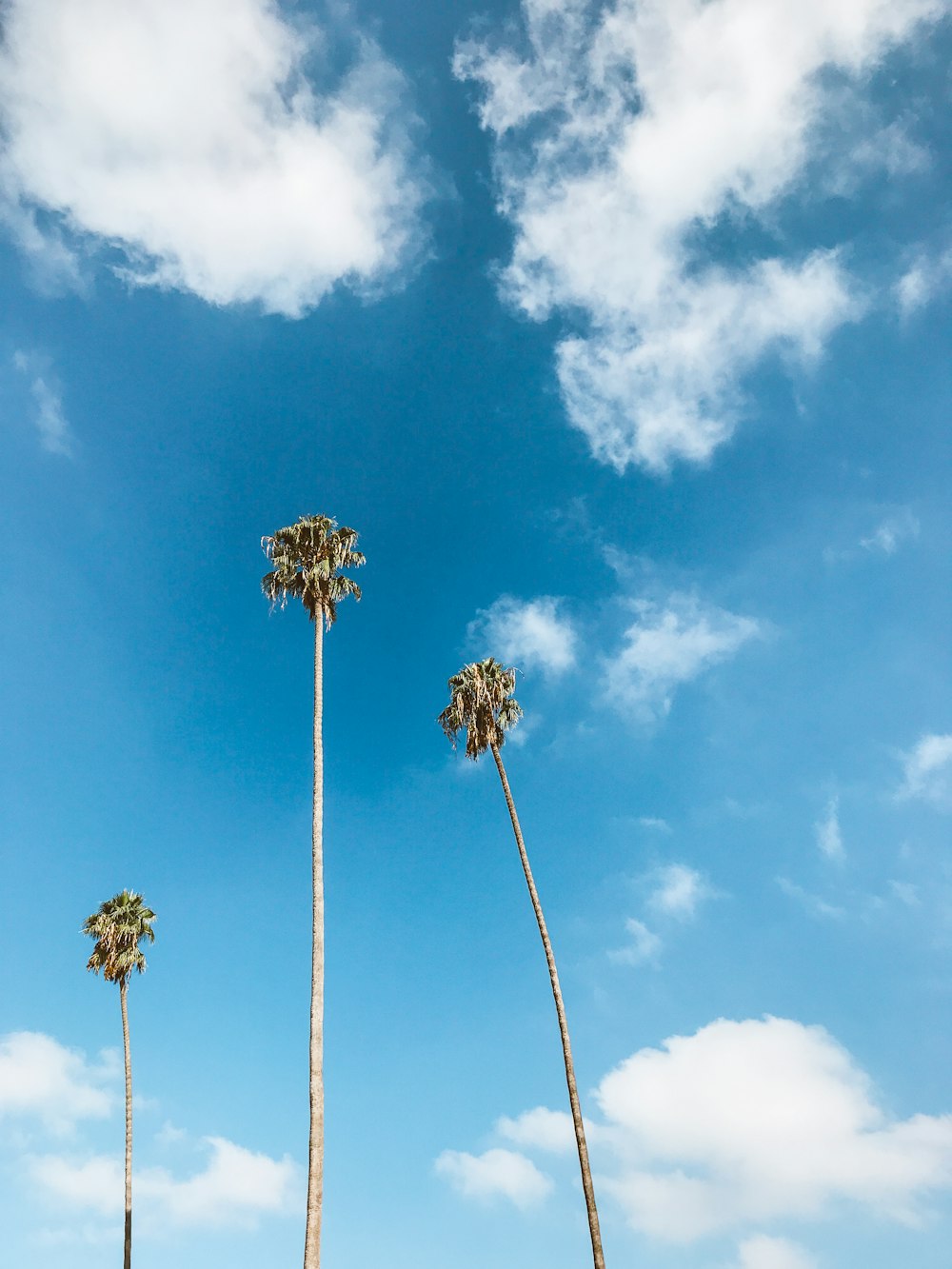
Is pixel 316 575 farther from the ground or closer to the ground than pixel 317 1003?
farther from the ground

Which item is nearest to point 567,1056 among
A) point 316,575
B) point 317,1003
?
point 317,1003

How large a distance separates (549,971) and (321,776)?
36.6ft

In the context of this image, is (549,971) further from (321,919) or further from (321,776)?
(321,776)

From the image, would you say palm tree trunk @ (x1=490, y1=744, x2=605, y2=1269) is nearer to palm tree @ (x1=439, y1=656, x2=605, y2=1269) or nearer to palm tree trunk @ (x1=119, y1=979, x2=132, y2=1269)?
palm tree @ (x1=439, y1=656, x2=605, y2=1269)

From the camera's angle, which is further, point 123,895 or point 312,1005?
point 123,895

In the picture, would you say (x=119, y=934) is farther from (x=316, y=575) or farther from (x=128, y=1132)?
(x=316, y=575)

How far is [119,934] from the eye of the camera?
40.7m

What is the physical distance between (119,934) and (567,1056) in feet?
88.6

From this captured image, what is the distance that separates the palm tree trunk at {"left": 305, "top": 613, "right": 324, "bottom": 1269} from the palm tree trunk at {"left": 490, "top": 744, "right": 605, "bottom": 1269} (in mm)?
8789

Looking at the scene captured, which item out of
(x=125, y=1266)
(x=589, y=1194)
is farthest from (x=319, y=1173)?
(x=125, y=1266)

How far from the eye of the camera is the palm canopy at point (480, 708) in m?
33.3

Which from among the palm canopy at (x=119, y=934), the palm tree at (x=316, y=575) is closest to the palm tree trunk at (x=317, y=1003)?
the palm tree at (x=316, y=575)

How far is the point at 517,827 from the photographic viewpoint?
1233 inches

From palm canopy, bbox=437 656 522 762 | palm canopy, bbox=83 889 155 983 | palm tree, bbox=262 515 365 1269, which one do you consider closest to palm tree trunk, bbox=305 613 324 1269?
palm tree, bbox=262 515 365 1269
